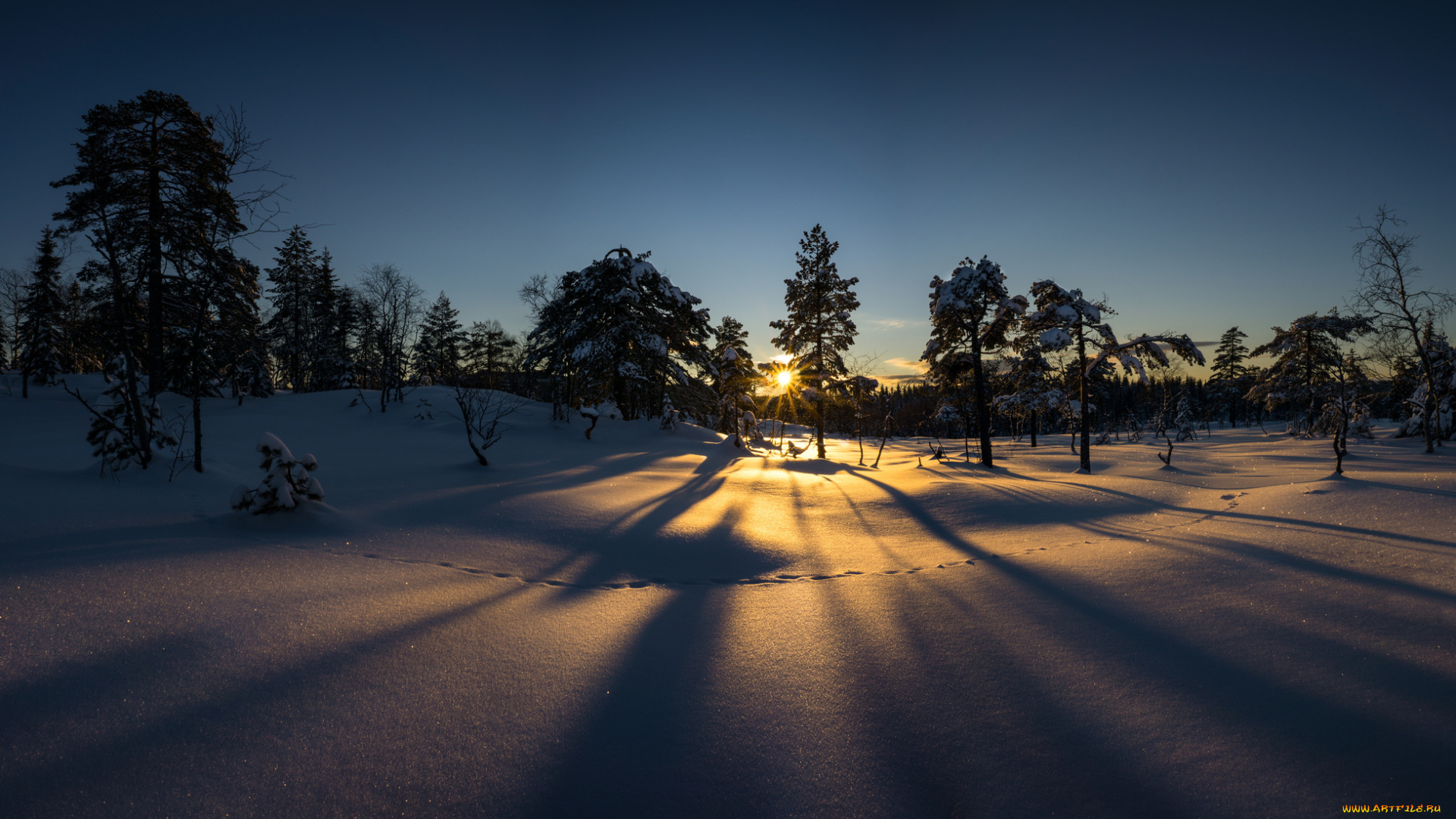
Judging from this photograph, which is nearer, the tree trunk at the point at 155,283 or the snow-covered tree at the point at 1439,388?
the tree trunk at the point at 155,283

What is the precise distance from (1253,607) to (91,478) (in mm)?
15152

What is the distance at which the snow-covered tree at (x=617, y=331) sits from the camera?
23.5 metres

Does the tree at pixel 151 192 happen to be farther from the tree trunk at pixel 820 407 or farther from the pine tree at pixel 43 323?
the tree trunk at pixel 820 407

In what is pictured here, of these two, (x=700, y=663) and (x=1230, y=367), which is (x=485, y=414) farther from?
(x=1230, y=367)

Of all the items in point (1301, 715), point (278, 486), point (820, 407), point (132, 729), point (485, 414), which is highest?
point (820, 407)

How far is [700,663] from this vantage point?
14.3 feet

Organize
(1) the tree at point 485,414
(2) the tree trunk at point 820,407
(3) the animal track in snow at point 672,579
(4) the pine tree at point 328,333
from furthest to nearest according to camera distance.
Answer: (4) the pine tree at point 328,333 < (2) the tree trunk at point 820,407 < (1) the tree at point 485,414 < (3) the animal track in snow at point 672,579

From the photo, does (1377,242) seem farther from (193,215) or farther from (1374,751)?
(193,215)

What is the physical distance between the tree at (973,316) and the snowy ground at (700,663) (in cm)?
1162

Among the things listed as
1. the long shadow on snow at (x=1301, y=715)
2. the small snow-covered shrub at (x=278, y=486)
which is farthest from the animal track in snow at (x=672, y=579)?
the long shadow on snow at (x=1301, y=715)

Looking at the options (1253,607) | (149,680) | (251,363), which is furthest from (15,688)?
(251,363)

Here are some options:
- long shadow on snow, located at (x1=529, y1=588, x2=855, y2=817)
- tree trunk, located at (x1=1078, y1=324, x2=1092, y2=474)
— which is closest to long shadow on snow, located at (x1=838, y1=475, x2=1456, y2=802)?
long shadow on snow, located at (x1=529, y1=588, x2=855, y2=817)

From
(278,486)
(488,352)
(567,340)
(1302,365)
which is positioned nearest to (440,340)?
(488,352)

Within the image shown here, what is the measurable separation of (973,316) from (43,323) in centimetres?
4759
